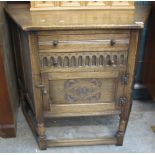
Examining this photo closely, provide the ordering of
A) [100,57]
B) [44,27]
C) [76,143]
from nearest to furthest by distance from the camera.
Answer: [44,27] → [100,57] → [76,143]

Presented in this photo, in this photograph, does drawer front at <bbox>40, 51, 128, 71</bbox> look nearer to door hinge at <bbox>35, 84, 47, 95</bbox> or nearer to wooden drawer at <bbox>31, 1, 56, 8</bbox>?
door hinge at <bbox>35, 84, 47, 95</bbox>

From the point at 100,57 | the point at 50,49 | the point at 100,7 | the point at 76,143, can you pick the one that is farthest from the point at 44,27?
the point at 76,143

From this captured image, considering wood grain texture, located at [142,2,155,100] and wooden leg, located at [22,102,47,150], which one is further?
wood grain texture, located at [142,2,155,100]

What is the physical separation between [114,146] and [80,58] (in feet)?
1.96

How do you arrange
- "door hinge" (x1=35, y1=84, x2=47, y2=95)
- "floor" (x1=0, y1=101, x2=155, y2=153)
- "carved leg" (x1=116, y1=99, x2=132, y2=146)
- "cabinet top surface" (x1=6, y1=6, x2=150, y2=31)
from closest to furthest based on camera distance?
"cabinet top surface" (x1=6, y1=6, x2=150, y2=31) → "door hinge" (x1=35, y1=84, x2=47, y2=95) → "carved leg" (x1=116, y1=99, x2=132, y2=146) → "floor" (x1=0, y1=101, x2=155, y2=153)

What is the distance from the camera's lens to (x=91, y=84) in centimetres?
118

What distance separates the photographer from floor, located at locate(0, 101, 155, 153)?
1385 mm

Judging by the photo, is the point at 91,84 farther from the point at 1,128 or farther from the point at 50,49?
the point at 1,128

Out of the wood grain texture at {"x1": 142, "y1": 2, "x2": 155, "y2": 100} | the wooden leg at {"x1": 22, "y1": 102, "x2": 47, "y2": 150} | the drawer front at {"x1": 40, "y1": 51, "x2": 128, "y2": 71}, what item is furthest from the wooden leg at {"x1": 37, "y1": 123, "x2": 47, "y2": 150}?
the wood grain texture at {"x1": 142, "y1": 2, "x2": 155, "y2": 100}

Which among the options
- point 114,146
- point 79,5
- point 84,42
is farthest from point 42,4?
point 114,146

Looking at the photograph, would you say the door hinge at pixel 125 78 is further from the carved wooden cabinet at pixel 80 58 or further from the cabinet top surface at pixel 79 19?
the cabinet top surface at pixel 79 19

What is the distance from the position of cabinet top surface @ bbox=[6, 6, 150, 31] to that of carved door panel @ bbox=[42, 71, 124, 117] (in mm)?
229

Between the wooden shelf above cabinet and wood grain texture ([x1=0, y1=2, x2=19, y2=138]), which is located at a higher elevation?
the wooden shelf above cabinet

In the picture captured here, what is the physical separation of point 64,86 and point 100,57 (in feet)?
0.74
